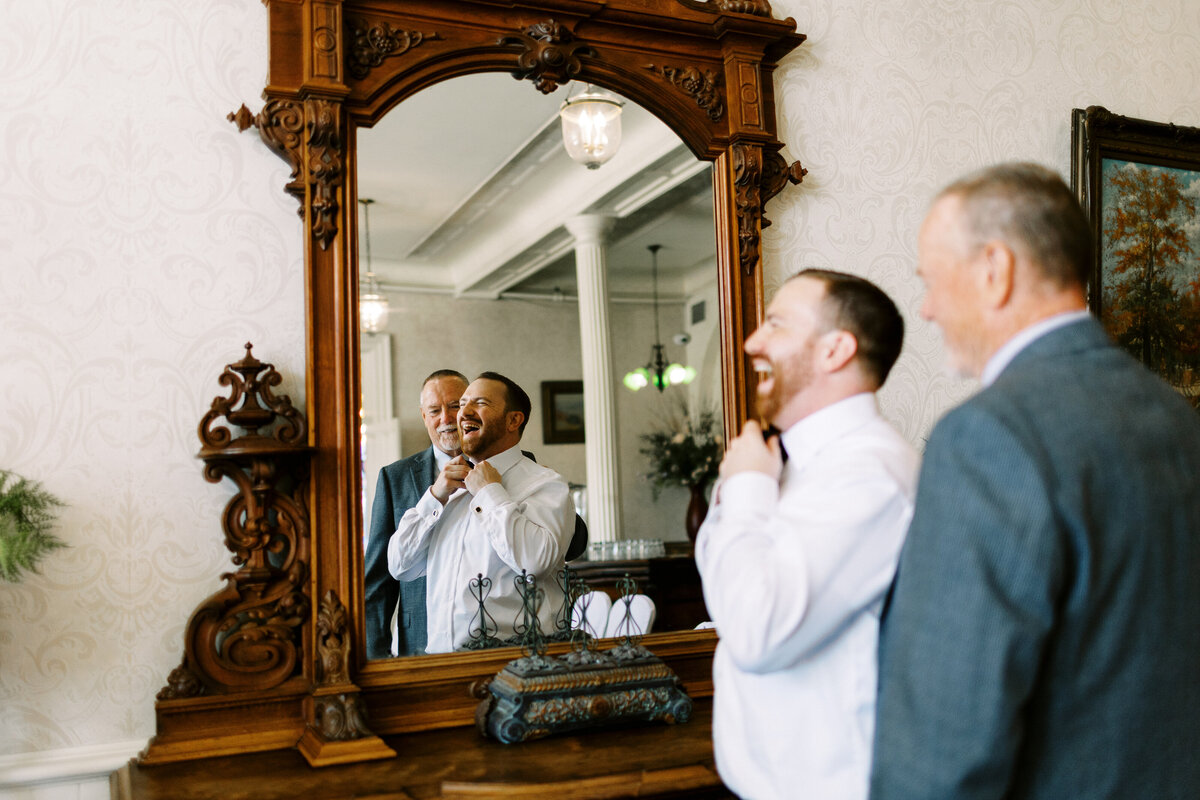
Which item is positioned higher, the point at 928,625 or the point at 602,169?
the point at 602,169

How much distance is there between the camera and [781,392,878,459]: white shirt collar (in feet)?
5.00

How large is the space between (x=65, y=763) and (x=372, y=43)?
1.66 m

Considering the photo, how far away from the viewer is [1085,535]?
120 cm

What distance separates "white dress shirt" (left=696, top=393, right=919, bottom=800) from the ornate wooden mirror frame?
930 mm

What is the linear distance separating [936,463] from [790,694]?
411 mm

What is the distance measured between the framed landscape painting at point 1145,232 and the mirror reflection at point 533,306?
4.38 ft

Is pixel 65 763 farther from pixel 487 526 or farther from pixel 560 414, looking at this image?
pixel 560 414

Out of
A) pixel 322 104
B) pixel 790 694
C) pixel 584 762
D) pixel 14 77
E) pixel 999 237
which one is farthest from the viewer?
pixel 322 104

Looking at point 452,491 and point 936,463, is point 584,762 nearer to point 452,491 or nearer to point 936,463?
point 452,491

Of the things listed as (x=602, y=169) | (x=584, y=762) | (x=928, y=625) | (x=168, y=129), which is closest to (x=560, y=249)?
(x=602, y=169)

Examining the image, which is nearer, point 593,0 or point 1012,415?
point 1012,415

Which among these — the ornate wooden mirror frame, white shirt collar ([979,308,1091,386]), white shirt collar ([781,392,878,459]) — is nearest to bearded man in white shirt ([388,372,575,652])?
→ the ornate wooden mirror frame

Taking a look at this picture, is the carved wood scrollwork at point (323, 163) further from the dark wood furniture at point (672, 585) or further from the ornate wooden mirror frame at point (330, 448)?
the dark wood furniture at point (672, 585)

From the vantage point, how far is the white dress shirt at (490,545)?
92.3 inches
